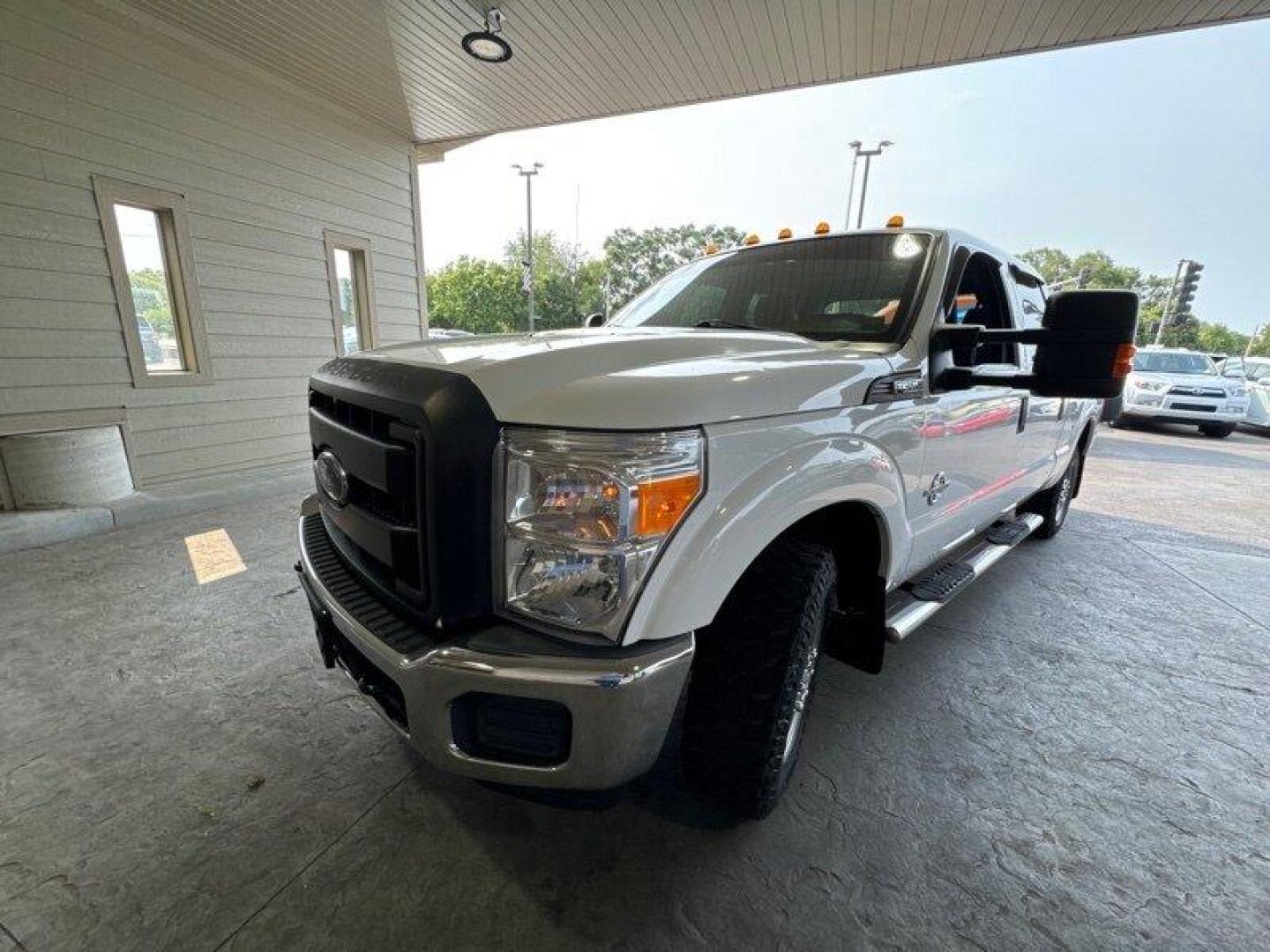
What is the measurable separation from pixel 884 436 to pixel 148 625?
11.7 feet

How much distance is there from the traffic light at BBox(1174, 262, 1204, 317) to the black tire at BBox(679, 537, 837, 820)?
65.1ft

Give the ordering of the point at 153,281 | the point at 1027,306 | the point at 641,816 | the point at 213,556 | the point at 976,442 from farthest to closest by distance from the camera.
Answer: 1. the point at 153,281
2. the point at 213,556
3. the point at 1027,306
4. the point at 976,442
5. the point at 641,816

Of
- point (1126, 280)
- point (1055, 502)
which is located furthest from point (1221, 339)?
point (1055, 502)

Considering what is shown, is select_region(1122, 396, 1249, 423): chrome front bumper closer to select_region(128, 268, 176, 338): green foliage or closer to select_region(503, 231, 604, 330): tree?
select_region(128, 268, 176, 338): green foliage

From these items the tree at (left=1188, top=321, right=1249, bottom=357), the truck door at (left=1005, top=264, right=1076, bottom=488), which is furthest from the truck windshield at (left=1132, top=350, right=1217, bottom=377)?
the tree at (left=1188, top=321, right=1249, bottom=357)

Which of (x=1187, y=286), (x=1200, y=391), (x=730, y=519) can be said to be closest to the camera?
(x=730, y=519)

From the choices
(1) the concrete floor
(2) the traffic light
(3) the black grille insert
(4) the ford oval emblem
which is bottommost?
(1) the concrete floor

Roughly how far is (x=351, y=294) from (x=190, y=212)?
1.91 meters

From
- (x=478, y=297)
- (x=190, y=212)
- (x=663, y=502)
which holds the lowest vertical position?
(x=663, y=502)

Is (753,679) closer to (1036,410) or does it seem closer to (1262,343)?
(1036,410)

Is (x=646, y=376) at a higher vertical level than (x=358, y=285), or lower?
lower

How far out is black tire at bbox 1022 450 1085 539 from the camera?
4281mm

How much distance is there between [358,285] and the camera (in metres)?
6.80

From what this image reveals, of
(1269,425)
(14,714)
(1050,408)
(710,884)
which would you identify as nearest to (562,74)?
(1050,408)
